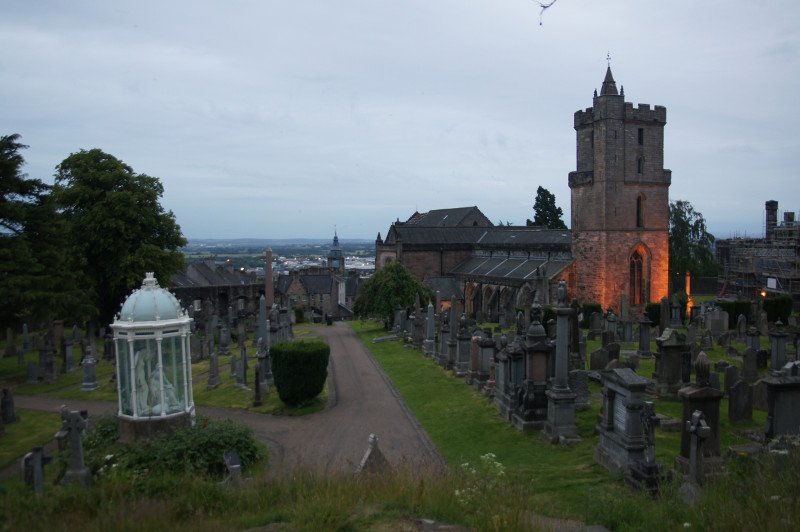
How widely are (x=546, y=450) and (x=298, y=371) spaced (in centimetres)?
840

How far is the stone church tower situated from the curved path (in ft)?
69.3

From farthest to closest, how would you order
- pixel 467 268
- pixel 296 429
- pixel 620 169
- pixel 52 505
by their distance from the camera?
pixel 467 268 → pixel 620 169 → pixel 296 429 → pixel 52 505

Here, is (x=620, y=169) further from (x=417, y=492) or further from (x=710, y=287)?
(x=417, y=492)

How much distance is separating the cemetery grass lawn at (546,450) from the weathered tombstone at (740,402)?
224mm

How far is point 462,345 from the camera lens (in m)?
21.4

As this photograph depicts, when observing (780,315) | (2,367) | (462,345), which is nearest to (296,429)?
(462,345)

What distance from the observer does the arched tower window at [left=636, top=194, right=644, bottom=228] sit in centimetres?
4001

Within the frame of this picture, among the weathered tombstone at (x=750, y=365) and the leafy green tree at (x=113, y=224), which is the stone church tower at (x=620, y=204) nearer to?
the weathered tombstone at (x=750, y=365)

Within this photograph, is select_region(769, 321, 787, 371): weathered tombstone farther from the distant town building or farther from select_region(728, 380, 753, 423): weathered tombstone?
the distant town building

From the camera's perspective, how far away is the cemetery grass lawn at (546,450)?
23.1 ft

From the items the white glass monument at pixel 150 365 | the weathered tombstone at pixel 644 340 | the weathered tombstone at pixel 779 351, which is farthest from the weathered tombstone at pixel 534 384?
the weathered tombstone at pixel 779 351

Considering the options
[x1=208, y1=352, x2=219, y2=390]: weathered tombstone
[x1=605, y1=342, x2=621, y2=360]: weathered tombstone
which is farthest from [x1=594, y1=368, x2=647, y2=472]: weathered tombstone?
[x1=208, y1=352, x2=219, y2=390]: weathered tombstone

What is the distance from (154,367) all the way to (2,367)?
17.6 meters

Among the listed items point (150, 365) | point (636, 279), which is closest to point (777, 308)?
point (636, 279)
